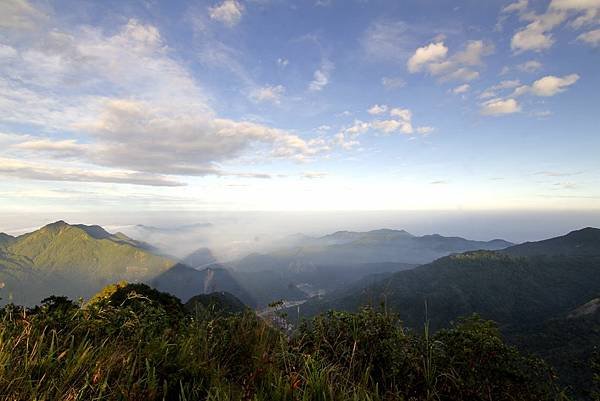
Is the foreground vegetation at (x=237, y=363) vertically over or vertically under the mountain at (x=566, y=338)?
over

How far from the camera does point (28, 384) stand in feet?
8.10

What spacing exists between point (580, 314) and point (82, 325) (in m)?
201

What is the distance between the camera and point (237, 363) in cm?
414

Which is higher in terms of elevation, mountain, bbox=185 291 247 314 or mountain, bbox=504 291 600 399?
mountain, bbox=185 291 247 314

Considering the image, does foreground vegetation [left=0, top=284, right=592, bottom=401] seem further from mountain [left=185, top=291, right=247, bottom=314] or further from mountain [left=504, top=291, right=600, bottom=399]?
mountain [left=504, top=291, right=600, bottom=399]

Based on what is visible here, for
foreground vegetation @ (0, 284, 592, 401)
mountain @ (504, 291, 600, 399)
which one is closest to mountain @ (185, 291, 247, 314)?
foreground vegetation @ (0, 284, 592, 401)

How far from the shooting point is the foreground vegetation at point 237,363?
8.79 feet

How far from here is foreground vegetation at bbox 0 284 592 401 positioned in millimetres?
2678

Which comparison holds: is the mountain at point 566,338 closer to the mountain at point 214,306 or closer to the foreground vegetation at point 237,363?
the mountain at point 214,306

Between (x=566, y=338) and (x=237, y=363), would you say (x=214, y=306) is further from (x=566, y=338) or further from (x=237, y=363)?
(x=566, y=338)

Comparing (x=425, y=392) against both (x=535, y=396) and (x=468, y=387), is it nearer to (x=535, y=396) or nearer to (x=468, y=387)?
(x=468, y=387)

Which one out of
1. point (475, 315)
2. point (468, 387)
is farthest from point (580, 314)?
point (468, 387)

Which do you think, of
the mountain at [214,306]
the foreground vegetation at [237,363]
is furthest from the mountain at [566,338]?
the foreground vegetation at [237,363]

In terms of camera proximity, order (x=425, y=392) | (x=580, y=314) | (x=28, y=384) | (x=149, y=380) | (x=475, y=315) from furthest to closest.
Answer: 1. (x=580, y=314)
2. (x=475, y=315)
3. (x=425, y=392)
4. (x=149, y=380)
5. (x=28, y=384)
